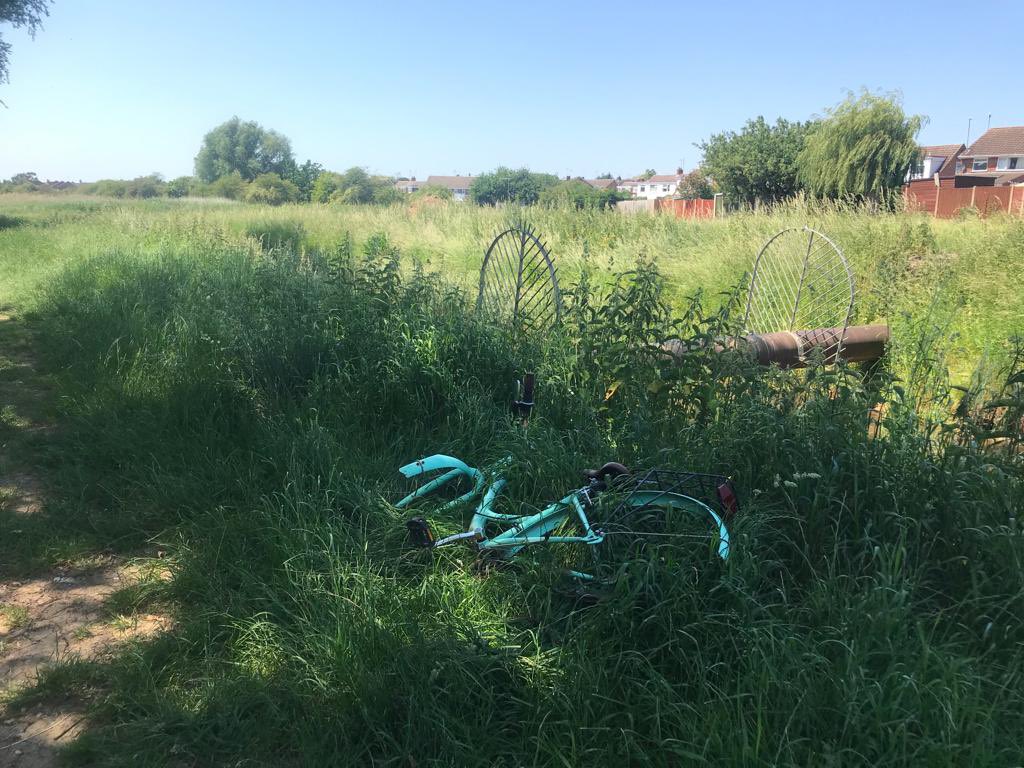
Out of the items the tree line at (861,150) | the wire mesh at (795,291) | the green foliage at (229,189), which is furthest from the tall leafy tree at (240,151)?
the wire mesh at (795,291)

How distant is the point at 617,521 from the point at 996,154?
7266cm

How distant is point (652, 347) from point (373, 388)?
1874 mm

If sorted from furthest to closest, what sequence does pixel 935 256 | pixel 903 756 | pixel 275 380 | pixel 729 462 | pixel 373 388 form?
1. pixel 935 256
2. pixel 275 380
3. pixel 373 388
4. pixel 729 462
5. pixel 903 756

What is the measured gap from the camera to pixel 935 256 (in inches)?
347

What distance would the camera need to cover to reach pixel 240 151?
247 feet

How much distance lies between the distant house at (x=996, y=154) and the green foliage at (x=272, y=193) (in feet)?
169

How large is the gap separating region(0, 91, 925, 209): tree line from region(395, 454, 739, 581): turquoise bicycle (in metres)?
12.5

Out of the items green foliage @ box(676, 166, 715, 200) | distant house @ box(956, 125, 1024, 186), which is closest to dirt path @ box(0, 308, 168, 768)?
green foliage @ box(676, 166, 715, 200)

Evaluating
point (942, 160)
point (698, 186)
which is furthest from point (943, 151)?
point (698, 186)

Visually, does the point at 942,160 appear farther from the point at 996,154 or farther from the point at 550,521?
the point at 550,521

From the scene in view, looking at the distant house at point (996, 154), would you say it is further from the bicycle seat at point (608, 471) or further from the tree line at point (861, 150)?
the bicycle seat at point (608, 471)

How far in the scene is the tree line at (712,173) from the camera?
26.4 m

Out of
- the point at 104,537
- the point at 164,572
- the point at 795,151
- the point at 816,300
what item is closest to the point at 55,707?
the point at 164,572

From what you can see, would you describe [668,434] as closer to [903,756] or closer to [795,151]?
[903,756]
